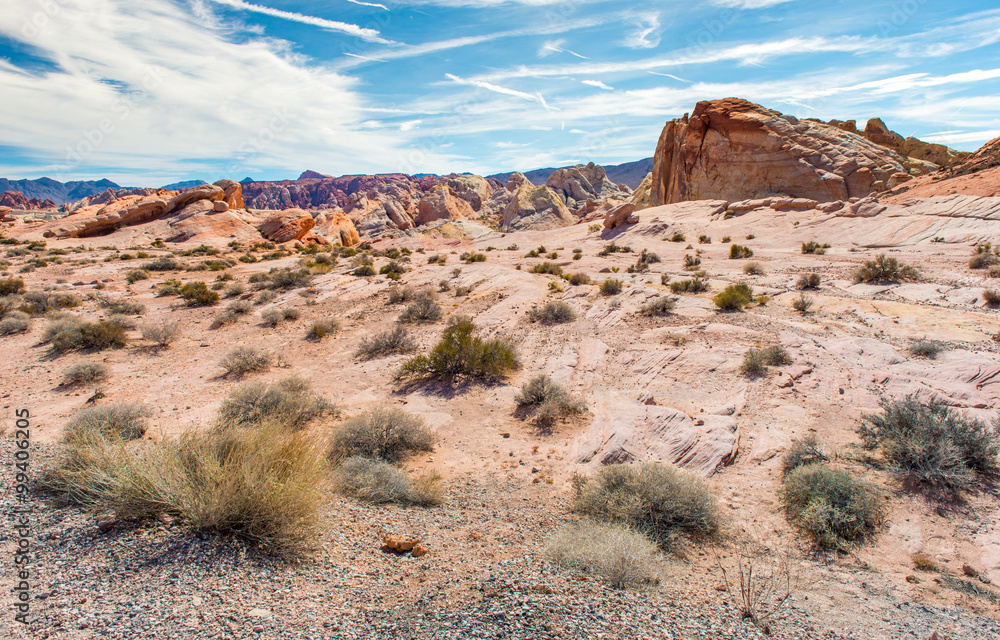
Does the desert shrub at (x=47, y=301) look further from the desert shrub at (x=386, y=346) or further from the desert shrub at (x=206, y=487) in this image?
the desert shrub at (x=206, y=487)

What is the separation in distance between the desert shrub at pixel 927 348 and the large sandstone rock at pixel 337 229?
3975 centimetres

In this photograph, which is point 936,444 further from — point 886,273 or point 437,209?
point 437,209

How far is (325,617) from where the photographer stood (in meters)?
2.88

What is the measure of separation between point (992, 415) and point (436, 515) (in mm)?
6938

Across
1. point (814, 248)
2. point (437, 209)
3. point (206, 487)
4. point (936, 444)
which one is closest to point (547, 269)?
point (814, 248)

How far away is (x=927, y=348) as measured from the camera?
7.49 meters

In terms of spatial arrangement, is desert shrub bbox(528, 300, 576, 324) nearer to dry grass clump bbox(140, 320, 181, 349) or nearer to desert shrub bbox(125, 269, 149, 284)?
dry grass clump bbox(140, 320, 181, 349)

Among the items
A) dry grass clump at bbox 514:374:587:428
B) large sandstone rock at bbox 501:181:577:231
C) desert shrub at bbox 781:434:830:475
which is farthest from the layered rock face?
desert shrub at bbox 781:434:830:475

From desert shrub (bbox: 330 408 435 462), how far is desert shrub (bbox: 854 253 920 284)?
1346 centimetres

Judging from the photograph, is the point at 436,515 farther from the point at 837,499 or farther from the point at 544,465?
the point at 837,499

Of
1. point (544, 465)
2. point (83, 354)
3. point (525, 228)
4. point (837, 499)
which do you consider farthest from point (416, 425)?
point (525, 228)

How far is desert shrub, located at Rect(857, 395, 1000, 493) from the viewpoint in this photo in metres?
4.83

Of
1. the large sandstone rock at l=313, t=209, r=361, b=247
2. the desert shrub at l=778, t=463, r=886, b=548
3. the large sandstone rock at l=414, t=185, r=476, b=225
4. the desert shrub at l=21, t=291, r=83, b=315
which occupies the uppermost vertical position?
the large sandstone rock at l=414, t=185, r=476, b=225

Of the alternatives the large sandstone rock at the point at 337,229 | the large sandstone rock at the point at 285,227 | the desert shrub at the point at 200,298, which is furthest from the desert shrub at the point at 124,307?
the large sandstone rock at the point at 337,229
